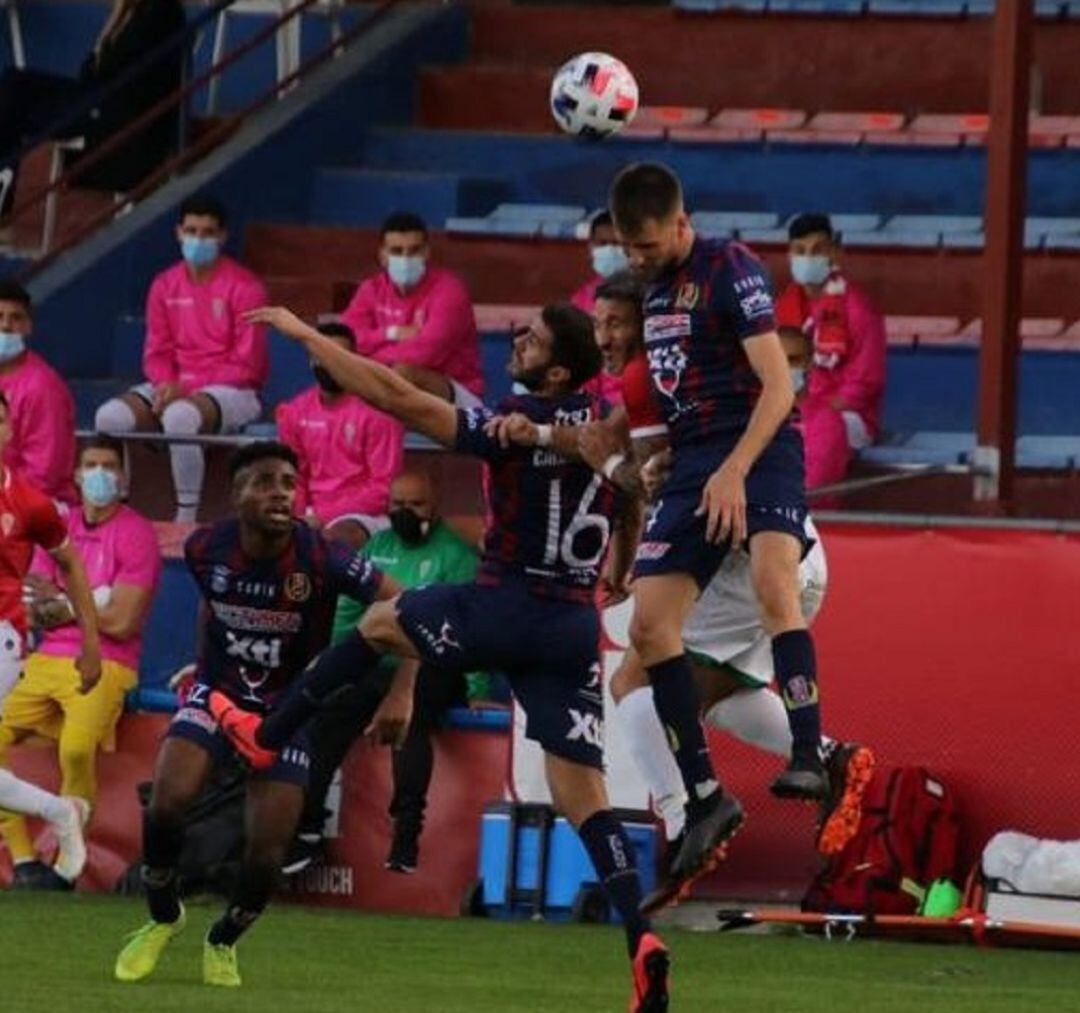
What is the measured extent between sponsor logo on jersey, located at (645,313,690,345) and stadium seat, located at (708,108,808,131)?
946 centimetres

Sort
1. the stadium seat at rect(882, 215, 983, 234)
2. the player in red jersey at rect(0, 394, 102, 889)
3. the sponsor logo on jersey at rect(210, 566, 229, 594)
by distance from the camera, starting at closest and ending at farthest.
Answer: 1. the sponsor logo on jersey at rect(210, 566, 229, 594)
2. the player in red jersey at rect(0, 394, 102, 889)
3. the stadium seat at rect(882, 215, 983, 234)

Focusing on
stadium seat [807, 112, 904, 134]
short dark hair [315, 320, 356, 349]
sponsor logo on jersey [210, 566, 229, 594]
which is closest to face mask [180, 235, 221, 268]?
short dark hair [315, 320, 356, 349]

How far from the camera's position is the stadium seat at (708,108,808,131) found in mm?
21031

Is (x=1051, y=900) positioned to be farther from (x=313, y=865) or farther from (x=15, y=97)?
(x=15, y=97)

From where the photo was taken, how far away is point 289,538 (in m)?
12.9

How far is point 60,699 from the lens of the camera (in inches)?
671

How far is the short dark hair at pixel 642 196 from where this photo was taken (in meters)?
11.3

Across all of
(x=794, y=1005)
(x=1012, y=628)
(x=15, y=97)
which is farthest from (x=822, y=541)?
(x=15, y=97)

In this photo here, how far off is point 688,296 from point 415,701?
15.9 feet

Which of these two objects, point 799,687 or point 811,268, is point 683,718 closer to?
point 799,687

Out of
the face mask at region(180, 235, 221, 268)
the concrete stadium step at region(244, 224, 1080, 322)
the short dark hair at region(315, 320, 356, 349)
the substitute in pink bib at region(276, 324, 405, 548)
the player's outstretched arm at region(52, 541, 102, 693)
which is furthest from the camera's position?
the concrete stadium step at region(244, 224, 1080, 322)

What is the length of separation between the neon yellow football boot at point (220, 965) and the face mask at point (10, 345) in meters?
6.52

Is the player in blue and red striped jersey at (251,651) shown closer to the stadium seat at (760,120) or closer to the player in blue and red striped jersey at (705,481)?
the player in blue and red striped jersey at (705,481)

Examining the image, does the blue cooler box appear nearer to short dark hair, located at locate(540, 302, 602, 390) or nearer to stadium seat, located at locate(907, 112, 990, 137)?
short dark hair, located at locate(540, 302, 602, 390)
